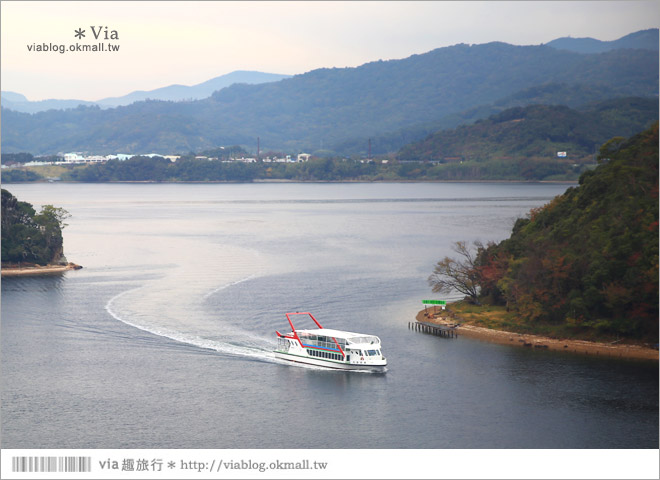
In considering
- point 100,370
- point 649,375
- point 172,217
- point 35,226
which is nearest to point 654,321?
point 649,375

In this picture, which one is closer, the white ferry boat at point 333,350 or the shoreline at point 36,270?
the white ferry boat at point 333,350

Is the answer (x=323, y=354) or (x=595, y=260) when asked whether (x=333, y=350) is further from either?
(x=595, y=260)

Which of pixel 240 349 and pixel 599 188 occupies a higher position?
pixel 599 188

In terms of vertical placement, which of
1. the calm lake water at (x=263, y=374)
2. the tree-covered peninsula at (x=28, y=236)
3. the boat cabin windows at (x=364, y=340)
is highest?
the tree-covered peninsula at (x=28, y=236)

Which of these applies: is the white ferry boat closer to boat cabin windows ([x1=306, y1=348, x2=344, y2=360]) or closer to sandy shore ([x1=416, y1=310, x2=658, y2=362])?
boat cabin windows ([x1=306, y1=348, x2=344, y2=360])

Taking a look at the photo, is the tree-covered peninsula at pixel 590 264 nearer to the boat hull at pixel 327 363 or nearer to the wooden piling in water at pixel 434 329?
the wooden piling in water at pixel 434 329

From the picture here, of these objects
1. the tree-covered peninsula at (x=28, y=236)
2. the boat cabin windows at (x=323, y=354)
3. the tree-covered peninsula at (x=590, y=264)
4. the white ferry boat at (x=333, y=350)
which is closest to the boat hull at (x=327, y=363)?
the white ferry boat at (x=333, y=350)

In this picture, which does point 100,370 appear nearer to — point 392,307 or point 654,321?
point 392,307
